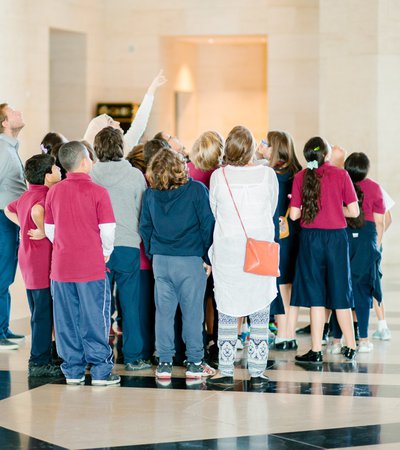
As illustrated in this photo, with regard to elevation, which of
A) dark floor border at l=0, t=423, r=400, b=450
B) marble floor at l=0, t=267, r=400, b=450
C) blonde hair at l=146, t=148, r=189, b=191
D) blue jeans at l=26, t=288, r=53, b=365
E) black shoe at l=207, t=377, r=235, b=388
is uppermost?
blonde hair at l=146, t=148, r=189, b=191

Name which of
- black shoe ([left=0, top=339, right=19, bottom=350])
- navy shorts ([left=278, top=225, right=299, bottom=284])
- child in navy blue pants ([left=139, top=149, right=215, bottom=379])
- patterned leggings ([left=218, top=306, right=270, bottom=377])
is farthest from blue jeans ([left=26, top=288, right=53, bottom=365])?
navy shorts ([left=278, top=225, right=299, bottom=284])

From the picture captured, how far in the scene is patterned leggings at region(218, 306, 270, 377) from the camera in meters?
6.73

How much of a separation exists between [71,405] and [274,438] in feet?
4.73

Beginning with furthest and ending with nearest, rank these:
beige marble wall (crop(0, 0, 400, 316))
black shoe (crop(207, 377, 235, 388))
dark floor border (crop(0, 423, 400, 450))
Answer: beige marble wall (crop(0, 0, 400, 316))
black shoe (crop(207, 377, 235, 388))
dark floor border (crop(0, 423, 400, 450))

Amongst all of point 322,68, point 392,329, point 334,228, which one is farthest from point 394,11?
point 334,228

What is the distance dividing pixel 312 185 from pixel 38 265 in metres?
2.12

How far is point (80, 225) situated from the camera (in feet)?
21.5

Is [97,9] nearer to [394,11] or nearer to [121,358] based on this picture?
[394,11]

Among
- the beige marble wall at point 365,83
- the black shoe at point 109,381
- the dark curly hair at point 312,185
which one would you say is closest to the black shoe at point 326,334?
the dark curly hair at point 312,185

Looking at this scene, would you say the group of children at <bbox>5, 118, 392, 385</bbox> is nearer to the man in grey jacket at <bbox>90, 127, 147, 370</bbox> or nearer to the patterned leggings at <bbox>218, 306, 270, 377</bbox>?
the man in grey jacket at <bbox>90, 127, 147, 370</bbox>

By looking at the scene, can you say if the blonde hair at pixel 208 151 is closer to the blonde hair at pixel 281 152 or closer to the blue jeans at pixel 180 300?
the blonde hair at pixel 281 152

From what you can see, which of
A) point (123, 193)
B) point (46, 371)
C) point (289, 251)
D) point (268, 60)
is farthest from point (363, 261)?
point (268, 60)

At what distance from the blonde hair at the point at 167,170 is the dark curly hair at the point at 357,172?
1825 millimetres

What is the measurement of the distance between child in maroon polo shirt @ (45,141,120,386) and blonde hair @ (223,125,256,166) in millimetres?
886
